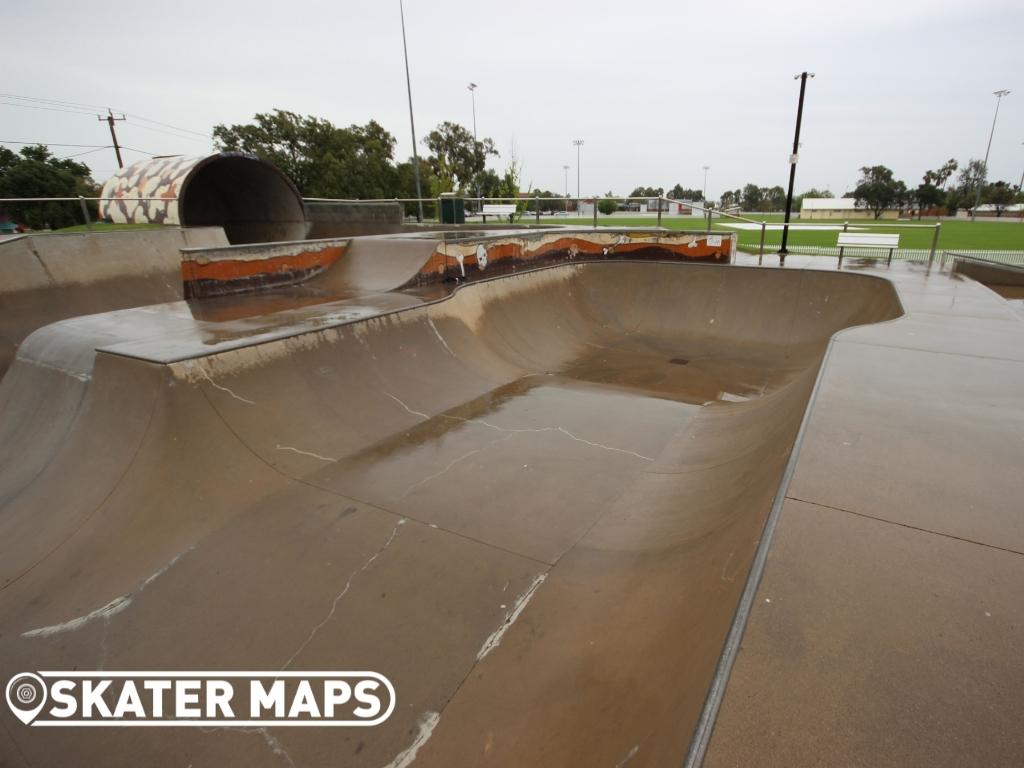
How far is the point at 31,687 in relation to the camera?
106 inches

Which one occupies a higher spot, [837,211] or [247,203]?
[247,203]

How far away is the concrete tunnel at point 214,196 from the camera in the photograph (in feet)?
43.8

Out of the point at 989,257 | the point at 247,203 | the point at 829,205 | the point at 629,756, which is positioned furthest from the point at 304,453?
the point at 829,205

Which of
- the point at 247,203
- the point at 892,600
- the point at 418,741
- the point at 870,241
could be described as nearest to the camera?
the point at 892,600

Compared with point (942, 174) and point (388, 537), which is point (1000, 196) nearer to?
point (942, 174)

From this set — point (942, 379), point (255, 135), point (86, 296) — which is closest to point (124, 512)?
point (942, 379)

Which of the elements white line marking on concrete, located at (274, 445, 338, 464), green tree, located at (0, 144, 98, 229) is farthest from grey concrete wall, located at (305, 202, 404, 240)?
green tree, located at (0, 144, 98, 229)

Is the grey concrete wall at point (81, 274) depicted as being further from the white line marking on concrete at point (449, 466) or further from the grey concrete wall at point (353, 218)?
the white line marking on concrete at point (449, 466)

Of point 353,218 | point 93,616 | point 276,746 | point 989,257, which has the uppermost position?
point 353,218

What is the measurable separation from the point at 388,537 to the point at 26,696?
2026 millimetres

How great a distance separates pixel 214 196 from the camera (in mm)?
18469

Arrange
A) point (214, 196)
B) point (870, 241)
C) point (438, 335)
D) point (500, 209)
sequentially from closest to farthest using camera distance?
point (438, 335) < point (870, 241) < point (214, 196) < point (500, 209)

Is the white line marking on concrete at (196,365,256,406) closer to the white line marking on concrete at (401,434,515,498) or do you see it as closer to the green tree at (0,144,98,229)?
the white line marking on concrete at (401,434,515,498)

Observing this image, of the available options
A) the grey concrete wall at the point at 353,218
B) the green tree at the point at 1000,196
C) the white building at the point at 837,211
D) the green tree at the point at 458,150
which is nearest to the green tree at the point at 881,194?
the white building at the point at 837,211
